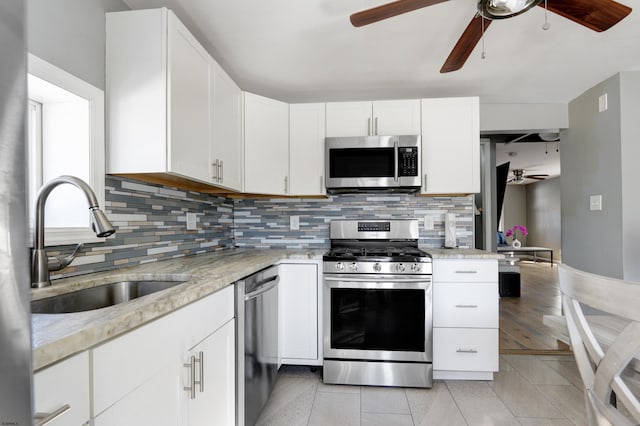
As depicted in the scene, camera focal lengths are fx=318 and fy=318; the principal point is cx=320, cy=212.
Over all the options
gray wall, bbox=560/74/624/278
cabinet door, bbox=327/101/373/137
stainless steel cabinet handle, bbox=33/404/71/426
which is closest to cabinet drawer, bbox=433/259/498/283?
cabinet door, bbox=327/101/373/137

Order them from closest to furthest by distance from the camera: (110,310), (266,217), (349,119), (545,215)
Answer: (110,310)
(349,119)
(266,217)
(545,215)

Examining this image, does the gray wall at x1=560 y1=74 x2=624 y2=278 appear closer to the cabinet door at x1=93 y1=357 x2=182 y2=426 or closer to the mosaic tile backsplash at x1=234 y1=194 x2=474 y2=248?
the mosaic tile backsplash at x1=234 y1=194 x2=474 y2=248

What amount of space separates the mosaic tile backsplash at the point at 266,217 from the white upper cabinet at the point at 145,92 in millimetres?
358

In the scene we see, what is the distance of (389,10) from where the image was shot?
1396 millimetres

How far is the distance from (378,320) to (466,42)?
1735 millimetres

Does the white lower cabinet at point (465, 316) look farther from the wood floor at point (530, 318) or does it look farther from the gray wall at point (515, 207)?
the gray wall at point (515, 207)

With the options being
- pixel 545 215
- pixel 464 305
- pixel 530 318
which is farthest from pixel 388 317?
pixel 545 215

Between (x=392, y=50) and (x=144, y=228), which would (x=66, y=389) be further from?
(x=392, y=50)

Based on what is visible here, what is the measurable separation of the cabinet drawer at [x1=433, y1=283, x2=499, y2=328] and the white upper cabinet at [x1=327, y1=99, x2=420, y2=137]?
1236mm

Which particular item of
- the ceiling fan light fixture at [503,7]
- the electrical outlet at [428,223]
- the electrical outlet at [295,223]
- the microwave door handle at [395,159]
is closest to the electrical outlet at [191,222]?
the electrical outlet at [295,223]

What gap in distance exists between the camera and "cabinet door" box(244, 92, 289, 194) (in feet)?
7.95

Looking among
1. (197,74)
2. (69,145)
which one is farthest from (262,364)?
(197,74)

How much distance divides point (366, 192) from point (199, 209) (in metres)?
1.38

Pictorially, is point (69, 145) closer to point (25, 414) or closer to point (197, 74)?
point (197, 74)
